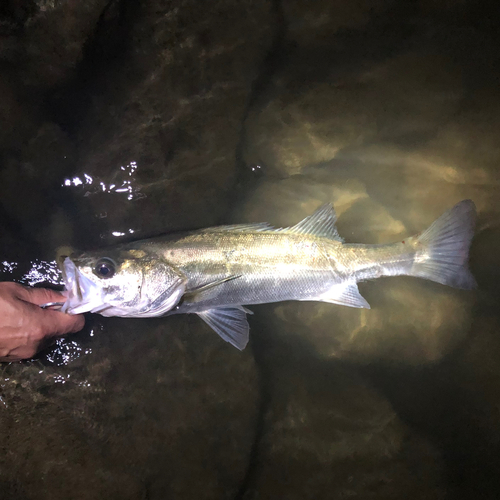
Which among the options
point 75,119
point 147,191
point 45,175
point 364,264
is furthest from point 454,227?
point 45,175

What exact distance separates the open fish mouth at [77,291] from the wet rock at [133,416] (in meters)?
0.70

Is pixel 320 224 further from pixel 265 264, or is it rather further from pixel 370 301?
pixel 370 301

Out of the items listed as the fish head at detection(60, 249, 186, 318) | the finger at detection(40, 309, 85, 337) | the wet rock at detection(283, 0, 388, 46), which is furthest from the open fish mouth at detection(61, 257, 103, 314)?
the wet rock at detection(283, 0, 388, 46)

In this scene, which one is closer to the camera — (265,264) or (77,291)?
(77,291)

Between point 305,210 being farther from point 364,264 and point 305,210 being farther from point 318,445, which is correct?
point 318,445

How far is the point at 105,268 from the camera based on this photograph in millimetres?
2479

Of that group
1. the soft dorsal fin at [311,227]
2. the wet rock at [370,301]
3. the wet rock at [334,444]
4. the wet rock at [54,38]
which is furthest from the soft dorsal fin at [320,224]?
the wet rock at [54,38]

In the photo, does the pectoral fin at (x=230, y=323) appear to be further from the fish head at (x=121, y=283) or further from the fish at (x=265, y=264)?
the fish head at (x=121, y=283)

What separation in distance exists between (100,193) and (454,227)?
3475 mm

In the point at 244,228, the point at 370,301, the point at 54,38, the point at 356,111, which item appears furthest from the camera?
the point at 370,301

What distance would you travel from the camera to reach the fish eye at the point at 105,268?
8.07 ft

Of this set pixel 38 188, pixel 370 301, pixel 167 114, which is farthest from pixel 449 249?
pixel 38 188

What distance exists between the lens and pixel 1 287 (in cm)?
250

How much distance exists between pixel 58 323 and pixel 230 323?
62.1 inches
